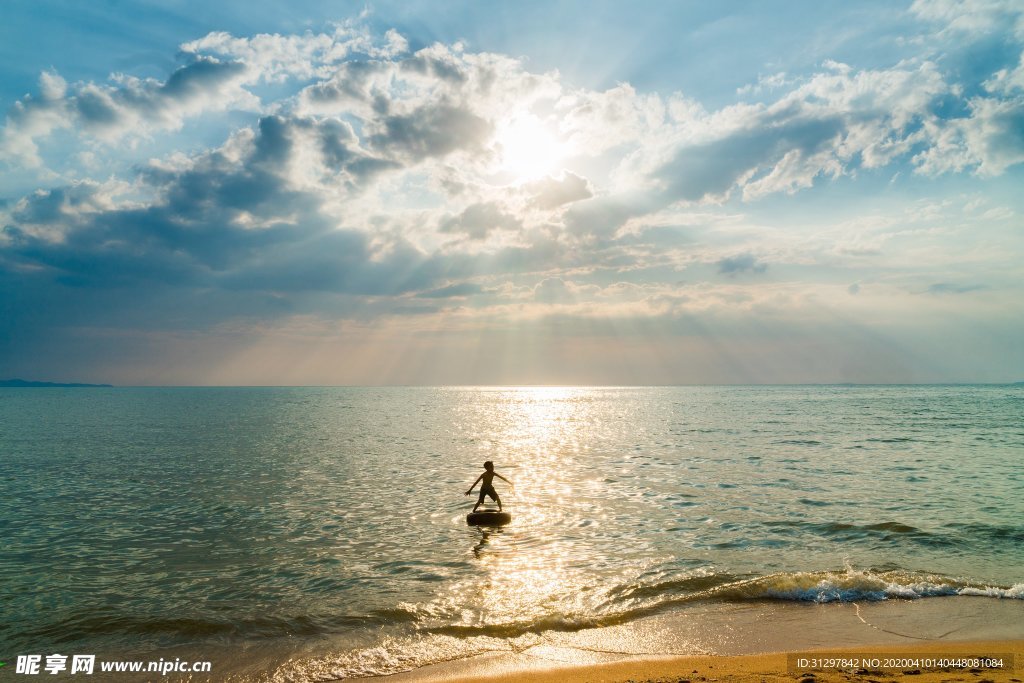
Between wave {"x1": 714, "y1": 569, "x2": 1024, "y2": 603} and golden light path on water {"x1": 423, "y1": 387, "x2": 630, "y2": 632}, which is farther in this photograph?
wave {"x1": 714, "y1": 569, "x2": 1024, "y2": 603}

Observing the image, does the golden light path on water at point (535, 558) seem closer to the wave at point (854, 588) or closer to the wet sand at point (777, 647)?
the wet sand at point (777, 647)

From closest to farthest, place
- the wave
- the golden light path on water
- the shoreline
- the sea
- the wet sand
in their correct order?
the shoreline < the wet sand < the sea < the golden light path on water < the wave

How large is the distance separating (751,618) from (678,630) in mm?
2401

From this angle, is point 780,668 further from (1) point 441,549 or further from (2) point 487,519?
(2) point 487,519

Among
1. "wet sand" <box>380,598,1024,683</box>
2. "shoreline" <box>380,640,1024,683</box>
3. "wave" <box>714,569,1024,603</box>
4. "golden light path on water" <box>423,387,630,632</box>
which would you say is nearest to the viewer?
"shoreline" <box>380,640,1024,683</box>

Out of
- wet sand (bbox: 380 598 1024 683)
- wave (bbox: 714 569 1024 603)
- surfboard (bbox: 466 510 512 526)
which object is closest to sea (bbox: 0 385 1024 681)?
wave (bbox: 714 569 1024 603)

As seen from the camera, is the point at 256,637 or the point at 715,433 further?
the point at 715,433

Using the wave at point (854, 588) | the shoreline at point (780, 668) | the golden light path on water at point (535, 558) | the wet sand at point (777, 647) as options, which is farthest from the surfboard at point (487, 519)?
the shoreline at point (780, 668)

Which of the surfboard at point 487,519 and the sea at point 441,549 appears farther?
the surfboard at point 487,519

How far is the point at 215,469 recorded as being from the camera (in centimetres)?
4397

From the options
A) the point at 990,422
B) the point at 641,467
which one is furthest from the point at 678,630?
the point at 990,422

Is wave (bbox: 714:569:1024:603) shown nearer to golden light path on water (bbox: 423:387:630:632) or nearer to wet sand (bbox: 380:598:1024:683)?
wet sand (bbox: 380:598:1024:683)

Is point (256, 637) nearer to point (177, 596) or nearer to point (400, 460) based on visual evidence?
Result: point (177, 596)

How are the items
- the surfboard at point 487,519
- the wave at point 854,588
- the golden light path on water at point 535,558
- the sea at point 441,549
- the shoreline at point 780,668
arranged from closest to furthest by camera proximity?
the shoreline at point 780,668 → the sea at point 441,549 → the golden light path on water at point 535,558 → the wave at point 854,588 → the surfboard at point 487,519
